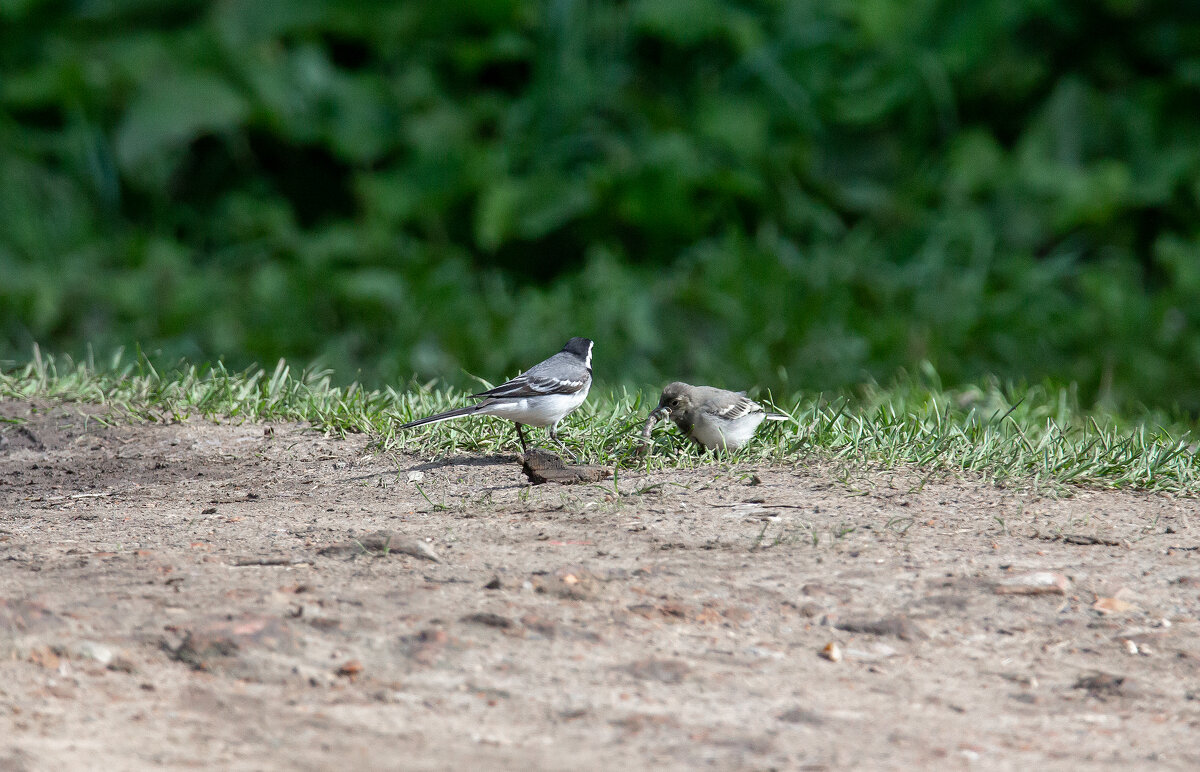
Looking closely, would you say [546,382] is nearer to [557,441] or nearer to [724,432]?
[557,441]

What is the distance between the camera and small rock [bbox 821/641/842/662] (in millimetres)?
3023

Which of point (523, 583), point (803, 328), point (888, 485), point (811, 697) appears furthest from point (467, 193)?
point (811, 697)

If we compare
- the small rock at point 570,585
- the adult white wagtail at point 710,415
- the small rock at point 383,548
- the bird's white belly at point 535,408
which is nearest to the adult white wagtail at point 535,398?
the bird's white belly at point 535,408

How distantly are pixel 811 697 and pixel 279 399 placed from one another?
9.64 ft

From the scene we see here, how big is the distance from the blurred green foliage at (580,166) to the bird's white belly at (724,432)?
3.58 meters

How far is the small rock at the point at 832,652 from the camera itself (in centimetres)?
302

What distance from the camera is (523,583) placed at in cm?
330

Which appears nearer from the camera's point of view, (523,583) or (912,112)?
(523,583)

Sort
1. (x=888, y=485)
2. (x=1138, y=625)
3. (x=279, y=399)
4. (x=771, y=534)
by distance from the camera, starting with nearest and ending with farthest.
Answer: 1. (x=1138, y=625)
2. (x=771, y=534)
3. (x=888, y=485)
4. (x=279, y=399)

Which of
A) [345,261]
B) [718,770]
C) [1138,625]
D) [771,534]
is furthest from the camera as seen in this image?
[345,261]

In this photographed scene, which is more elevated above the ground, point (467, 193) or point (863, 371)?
point (467, 193)

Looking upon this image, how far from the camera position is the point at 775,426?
471cm

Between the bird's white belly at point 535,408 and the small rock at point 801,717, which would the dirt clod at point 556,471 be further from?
the small rock at point 801,717

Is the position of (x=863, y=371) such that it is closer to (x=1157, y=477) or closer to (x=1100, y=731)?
(x=1157, y=477)
